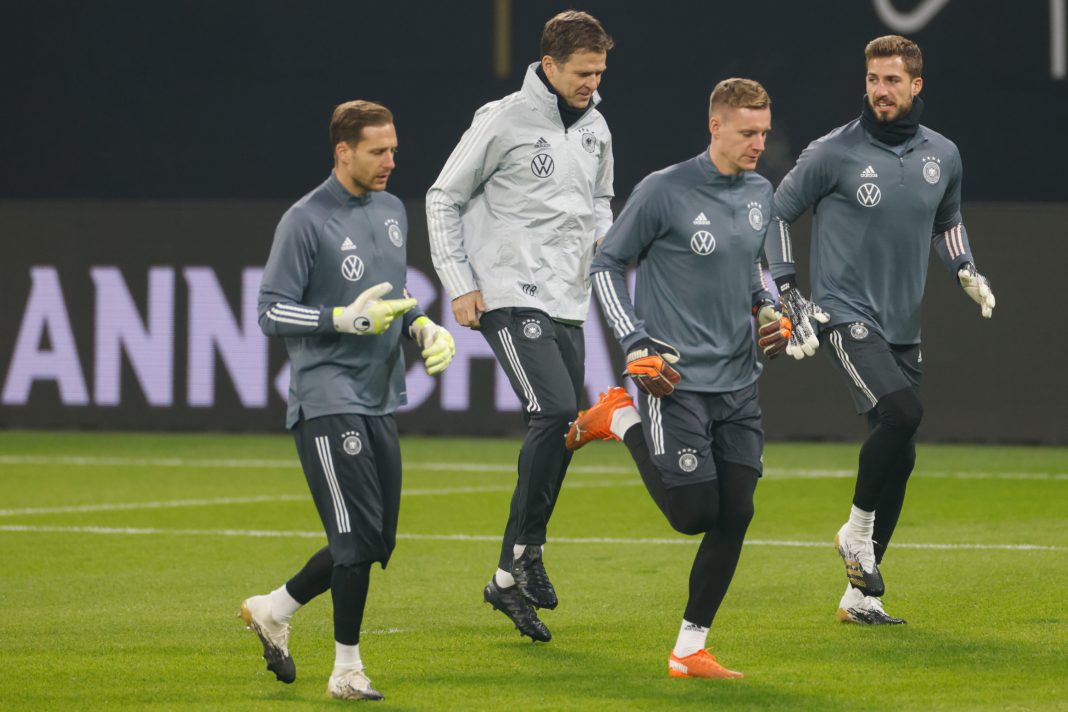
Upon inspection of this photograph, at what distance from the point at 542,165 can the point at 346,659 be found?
2420mm

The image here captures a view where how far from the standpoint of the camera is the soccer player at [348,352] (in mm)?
6695

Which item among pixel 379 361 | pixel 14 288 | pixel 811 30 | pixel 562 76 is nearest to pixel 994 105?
pixel 811 30

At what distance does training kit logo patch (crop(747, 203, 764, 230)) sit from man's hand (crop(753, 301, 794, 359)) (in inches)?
14.3

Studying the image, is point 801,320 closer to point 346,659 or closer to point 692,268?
point 692,268

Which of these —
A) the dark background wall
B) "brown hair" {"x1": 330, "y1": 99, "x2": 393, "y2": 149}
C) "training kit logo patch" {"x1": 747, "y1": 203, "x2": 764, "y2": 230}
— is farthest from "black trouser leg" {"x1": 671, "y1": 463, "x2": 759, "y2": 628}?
the dark background wall

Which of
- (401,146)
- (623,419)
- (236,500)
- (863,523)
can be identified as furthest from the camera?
(401,146)

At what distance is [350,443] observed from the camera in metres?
6.73

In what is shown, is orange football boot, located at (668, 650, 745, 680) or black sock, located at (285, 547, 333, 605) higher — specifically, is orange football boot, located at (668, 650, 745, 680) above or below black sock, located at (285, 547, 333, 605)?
below

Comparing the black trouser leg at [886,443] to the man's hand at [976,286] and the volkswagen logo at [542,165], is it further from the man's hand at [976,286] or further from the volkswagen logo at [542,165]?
the volkswagen logo at [542,165]

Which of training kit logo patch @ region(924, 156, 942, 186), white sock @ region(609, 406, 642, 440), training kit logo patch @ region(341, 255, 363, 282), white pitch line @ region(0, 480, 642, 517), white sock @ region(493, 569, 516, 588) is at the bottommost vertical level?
white pitch line @ region(0, 480, 642, 517)

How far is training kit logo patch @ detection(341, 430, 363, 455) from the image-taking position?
6727 millimetres

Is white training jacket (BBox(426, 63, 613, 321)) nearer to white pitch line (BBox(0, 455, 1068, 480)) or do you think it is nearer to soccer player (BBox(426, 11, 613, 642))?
soccer player (BBox(426, 11, 613, 642))

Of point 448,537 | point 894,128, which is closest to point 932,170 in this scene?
point 894,128

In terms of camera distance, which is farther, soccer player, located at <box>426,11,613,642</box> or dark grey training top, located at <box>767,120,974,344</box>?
dark grey training top, located at <box>767,120,974,344</box>
